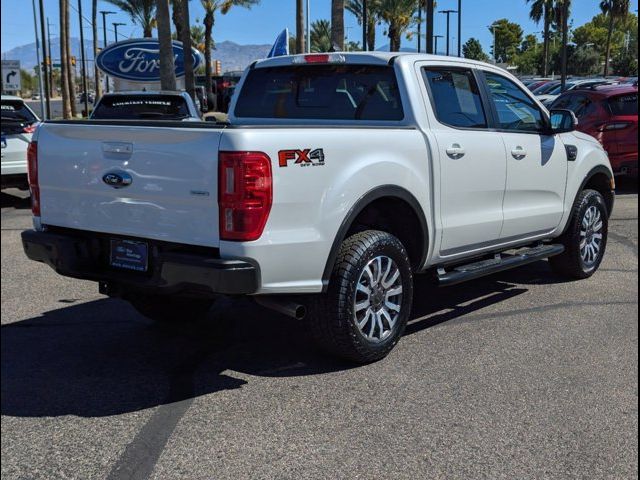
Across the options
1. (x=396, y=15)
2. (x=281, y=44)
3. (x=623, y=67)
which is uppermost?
(x=396, y=15)

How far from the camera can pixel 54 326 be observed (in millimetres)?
5438

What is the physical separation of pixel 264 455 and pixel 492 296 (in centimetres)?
338

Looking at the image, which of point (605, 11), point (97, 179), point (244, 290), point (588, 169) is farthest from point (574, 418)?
point (605, 11)

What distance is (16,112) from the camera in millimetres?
11820

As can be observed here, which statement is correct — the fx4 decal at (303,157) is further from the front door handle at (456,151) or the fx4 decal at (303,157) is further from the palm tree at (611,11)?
the palm tree at (611,11)

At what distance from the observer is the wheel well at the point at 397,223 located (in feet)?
15.8

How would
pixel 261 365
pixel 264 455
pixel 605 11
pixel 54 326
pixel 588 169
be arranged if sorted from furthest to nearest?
pixel 605 11 → pixel 588 169 → pixel 54 326 → pixel 261 365 → pixel 264 455

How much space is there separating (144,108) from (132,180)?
26.2 feet

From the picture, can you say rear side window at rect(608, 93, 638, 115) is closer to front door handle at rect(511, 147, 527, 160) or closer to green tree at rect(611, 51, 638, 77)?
front door handle at rect(511, 147, 527, 160)

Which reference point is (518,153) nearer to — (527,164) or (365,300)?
(527,164)

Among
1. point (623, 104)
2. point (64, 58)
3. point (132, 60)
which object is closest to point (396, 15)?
point (64, 58)

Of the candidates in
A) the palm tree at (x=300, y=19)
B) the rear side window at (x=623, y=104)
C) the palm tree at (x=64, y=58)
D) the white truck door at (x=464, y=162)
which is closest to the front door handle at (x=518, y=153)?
the white truck door at (x=464, y=162)

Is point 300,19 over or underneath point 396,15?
underneath

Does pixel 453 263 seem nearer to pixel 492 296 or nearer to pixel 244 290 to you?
pixel 492 296
